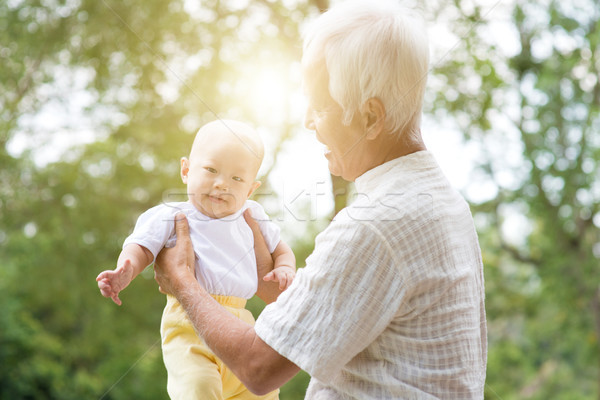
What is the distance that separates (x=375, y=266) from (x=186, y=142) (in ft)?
22.8

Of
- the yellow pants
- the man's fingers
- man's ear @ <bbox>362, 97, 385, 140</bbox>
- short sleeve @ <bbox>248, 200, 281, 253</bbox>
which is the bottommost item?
the yellow pants

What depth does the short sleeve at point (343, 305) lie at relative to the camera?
1.21 metres

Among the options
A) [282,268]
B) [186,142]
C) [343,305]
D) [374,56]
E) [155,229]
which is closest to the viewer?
[343,305]

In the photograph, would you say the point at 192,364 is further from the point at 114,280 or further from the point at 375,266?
the point at 375,266

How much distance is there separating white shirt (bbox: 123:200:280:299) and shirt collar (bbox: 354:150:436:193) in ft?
1.54

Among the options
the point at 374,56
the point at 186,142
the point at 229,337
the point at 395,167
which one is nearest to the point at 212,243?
the point at 229,337

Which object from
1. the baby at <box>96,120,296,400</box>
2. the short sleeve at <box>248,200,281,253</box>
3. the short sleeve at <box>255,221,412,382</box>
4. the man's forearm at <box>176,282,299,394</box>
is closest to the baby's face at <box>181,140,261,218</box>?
the baby at <box>96,120,296,400</box>

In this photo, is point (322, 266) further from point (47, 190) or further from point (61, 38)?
point (47, 190)

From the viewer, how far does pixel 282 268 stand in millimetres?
1768

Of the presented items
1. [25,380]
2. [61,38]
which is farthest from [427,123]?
[25,380]

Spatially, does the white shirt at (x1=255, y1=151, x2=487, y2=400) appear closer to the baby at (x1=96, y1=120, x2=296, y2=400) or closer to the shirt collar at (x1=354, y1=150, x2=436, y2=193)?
the shirt collar at (x1=354, y1=150, x2=436, y2=193)

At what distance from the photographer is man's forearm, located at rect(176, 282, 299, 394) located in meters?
1.25

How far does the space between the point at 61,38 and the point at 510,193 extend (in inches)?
287

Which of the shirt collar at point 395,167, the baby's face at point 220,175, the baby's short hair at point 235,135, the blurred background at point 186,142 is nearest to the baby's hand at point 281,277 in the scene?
the baby's face at point 220,175
